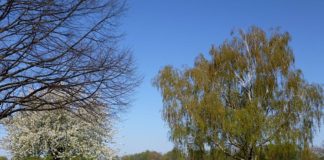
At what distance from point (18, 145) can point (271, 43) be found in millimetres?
16546

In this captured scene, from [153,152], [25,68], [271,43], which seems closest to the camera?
[25,68]

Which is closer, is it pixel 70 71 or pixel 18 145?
pixel 70 71

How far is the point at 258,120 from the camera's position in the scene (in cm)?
2575

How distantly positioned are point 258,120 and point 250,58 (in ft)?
15.5

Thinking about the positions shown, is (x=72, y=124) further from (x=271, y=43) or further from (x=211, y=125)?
(x=271, y=43)

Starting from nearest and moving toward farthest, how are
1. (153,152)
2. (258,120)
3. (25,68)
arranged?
(25,68)
(258,120)
(153,152)

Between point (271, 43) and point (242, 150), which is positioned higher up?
point (271, 43)

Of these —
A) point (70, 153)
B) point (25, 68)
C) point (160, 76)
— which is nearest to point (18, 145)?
point (70, 153)

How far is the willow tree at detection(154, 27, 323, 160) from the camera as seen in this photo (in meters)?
25.8

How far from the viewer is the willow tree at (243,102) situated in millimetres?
25781

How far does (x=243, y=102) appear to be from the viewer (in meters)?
28.2

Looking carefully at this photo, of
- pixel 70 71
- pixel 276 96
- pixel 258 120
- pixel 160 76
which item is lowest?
pixel 70 71

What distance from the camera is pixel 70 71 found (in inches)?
308

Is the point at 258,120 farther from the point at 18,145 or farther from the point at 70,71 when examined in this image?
the point at 70,71
